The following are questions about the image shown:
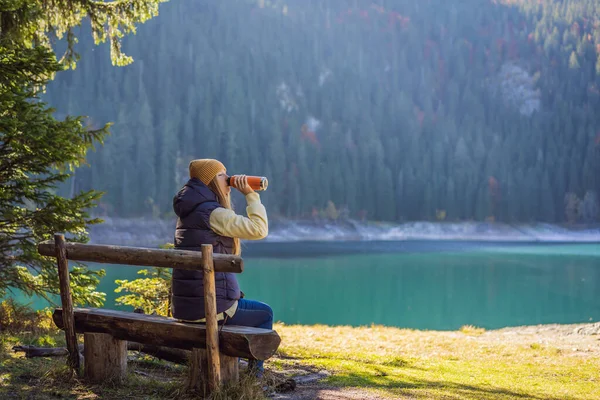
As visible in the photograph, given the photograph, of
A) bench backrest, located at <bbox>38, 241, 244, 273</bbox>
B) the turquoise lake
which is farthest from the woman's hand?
the turquoise lake

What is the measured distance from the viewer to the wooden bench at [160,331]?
13.6ft

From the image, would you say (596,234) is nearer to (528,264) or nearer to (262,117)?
(528,264)

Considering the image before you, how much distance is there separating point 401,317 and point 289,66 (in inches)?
3123

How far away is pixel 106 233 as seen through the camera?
5553cm

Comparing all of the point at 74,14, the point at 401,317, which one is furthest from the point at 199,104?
the point at 74,14

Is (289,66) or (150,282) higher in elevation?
(289,66)

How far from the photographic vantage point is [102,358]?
4793 millimetres

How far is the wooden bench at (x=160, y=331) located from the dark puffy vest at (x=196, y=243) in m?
0.13

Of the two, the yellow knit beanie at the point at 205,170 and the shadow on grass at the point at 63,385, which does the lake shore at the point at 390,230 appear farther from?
the yellow knit beanie at the point at 205,170

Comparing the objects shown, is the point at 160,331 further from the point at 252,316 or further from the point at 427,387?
the point at 427,387

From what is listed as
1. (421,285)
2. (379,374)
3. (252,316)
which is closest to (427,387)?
(379,374)

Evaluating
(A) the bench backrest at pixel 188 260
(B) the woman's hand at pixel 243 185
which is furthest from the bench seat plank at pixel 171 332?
(B) the woman's hand at pixel 243 185

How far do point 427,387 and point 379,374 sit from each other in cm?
75

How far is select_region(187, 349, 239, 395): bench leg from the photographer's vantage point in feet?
14.2
